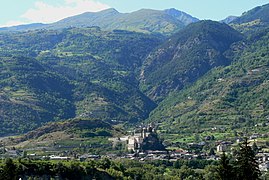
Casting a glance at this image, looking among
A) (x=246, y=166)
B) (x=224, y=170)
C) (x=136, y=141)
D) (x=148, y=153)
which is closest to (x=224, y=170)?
(x=224, y=170)

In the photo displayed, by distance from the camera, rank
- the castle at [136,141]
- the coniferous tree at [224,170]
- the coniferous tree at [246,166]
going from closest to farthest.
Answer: the coniferous tree at [224,170]
the coniferous tree at [246,166]
the castle at [136,141]

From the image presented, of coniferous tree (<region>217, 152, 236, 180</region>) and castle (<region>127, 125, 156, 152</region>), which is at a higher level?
castle (<region>127, 125, 156, 152</region>)

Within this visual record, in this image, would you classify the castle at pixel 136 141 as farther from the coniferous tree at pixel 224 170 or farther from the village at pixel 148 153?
the coniferous tree at pixel 224 170

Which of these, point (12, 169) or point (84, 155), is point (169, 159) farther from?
point (12, 169)

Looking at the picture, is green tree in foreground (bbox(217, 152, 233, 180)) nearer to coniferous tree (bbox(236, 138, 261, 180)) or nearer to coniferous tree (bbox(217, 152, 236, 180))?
coniferous tree (bbox(217, 152, 236, 180))

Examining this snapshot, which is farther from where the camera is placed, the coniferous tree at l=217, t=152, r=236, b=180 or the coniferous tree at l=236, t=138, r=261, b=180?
the coniferous tree at l=236, t=138, r=261, b=180

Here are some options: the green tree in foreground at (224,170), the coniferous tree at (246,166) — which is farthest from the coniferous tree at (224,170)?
the coniferous tree at (246,166)

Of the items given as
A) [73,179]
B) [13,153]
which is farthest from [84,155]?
[73,179]

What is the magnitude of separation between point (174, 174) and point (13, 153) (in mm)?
60739

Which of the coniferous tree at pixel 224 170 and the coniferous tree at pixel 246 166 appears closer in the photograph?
the coniferous tree at pixel 224 170

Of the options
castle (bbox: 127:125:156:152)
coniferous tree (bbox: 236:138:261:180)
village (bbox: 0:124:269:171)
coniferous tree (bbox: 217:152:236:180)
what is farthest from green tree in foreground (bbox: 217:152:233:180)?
castle (bbox: 127:125:156:152)

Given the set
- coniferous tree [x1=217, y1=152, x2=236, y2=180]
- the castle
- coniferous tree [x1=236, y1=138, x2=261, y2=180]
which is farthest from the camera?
the castle

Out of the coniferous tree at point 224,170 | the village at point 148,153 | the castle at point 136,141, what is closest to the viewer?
the coniferous tree at point 224,170

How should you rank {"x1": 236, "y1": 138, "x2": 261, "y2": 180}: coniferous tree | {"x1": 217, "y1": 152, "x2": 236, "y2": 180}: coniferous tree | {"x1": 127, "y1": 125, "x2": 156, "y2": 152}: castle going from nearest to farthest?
{"x1": 217, "y1": 152, "x2": 236, "y2": 180}: coniferous tree, {"x1": 236, "y1": 138, "x2": 261, "y2": 180}: coniferous tree, {"x1": 127, "y1": 125, "x2": 156, "y2": 152}: castle
